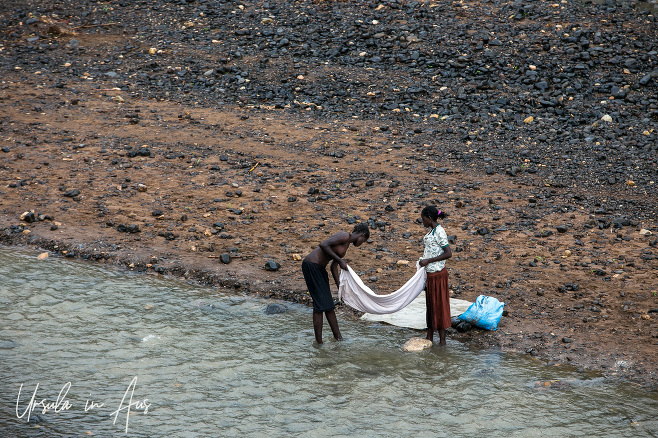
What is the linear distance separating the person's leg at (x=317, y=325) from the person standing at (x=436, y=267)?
50.3 inches

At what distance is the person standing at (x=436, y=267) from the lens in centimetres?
690

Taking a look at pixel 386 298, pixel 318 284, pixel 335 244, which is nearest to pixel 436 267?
pixel 386 298

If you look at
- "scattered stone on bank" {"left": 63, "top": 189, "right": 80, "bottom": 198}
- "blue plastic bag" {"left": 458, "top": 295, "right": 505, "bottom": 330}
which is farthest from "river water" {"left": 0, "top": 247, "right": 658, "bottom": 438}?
"scattered stone on bank" {"left": 63, "top": 189, "right": 80, "bottom": 198}

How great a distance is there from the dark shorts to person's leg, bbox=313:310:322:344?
9cm

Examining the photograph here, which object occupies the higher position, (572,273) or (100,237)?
(100,237)

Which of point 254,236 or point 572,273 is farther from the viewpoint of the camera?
point 254,236

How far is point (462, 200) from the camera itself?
10.2 m

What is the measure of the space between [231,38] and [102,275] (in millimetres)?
8632

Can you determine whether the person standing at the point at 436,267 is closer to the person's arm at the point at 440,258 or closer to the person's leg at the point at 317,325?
the person's arm at the point at 440,258

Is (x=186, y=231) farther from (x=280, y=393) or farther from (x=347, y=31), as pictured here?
(x=347, y=31)

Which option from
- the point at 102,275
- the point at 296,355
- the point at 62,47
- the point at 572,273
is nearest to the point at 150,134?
the point at 102,275

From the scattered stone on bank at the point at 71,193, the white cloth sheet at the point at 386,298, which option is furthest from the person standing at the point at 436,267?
the scattered stone on bank at the point at 71,193

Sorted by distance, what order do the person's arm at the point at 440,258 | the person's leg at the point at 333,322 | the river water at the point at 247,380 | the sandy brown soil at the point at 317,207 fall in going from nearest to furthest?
the river water at the point at 247,380 → the person's arm at the point at 440,258 → the person's leg at the point at 333,322 → the sandy brown soil at the point at 317,207

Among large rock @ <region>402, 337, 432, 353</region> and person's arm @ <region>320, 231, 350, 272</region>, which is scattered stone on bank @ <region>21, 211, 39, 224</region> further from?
large rock @ <region>402, 337, 432, 353</region>
